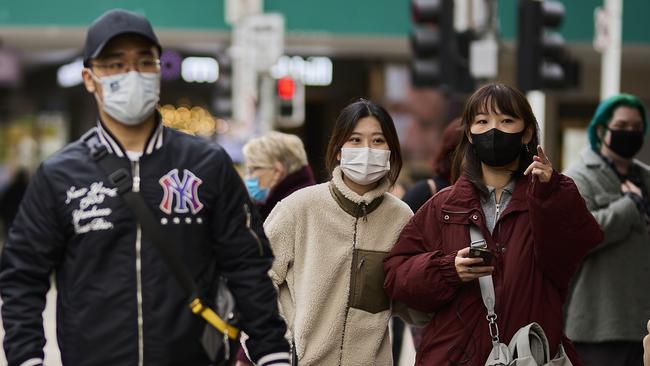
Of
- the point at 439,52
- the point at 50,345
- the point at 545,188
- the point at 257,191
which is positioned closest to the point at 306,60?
the point at 439,52

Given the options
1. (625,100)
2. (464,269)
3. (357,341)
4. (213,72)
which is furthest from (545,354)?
(213,72)

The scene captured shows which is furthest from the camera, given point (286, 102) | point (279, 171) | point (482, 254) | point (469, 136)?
point (286, 102)

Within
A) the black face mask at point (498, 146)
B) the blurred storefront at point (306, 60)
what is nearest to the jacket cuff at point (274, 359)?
the black face mask at point (498, 146)

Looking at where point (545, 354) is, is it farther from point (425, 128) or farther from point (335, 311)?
point (425, 128)

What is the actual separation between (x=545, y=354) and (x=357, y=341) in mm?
878

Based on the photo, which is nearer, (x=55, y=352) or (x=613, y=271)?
(x=613, y=271)

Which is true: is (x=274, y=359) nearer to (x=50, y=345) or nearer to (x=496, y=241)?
(x=496, y=241)

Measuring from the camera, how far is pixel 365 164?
5.51 metres

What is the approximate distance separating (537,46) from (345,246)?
7112mm

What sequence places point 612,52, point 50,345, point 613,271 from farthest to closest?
point 612,52 → point 50,345 → point 613,271

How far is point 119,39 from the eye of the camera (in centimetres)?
427

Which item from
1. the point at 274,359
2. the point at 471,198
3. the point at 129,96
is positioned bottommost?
the point at 274,359

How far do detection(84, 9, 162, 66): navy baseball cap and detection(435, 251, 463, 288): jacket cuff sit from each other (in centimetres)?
146

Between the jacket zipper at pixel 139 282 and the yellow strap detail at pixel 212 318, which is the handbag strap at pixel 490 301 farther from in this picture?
the jacket zipper at pixel 139 282
